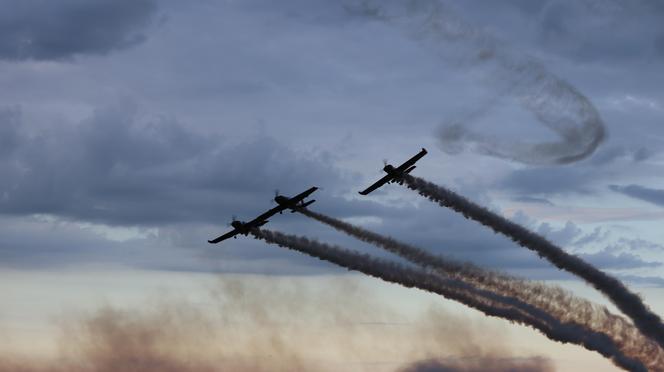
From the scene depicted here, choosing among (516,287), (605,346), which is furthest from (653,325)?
(516,287)

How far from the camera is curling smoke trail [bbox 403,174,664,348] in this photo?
18450cm

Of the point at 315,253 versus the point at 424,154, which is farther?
the point at 315,253

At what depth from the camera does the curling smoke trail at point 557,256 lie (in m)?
184

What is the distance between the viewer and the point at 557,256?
18812 cm

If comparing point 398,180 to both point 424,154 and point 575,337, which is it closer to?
point 424,154

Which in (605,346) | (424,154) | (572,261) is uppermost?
(424,154)

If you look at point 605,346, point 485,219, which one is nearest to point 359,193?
point 485,219

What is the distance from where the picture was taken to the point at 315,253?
194875 millimetres

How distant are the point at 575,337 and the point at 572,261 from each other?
1345 centimetres

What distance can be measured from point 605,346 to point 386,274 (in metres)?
35.2

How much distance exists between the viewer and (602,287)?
18925cm

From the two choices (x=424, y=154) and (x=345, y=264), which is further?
(x=345, y=264)

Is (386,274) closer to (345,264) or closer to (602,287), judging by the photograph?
(345,264)

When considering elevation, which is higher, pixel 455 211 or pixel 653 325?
pixel 455 211
